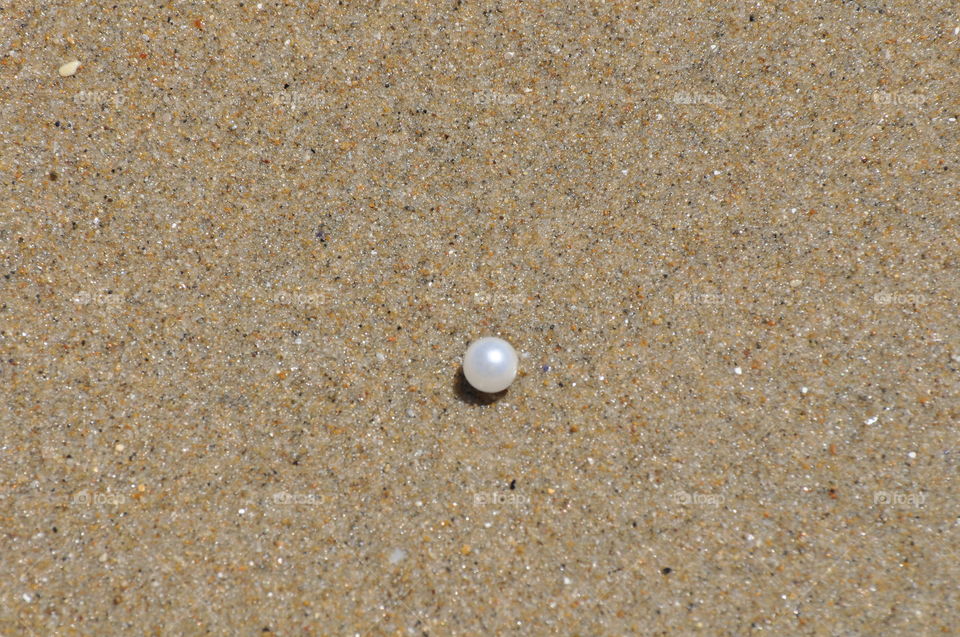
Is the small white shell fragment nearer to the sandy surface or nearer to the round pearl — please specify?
the sandy surface

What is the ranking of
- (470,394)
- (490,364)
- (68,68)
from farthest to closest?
(68,68) < (470,394) < (490,364)

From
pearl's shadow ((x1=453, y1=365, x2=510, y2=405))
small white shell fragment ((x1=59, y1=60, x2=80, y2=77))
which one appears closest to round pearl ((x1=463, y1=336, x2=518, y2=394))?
pearl's shadow ((x1=453, y1=365, x2=510, y2=405))

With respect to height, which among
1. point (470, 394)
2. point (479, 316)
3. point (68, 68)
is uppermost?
point (68, 68)

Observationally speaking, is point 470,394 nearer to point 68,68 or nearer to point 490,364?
point 490,364

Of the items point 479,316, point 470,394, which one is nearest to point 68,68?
point 479,316

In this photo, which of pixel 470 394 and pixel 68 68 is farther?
pixel 68 68

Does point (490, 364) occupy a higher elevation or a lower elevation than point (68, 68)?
lower

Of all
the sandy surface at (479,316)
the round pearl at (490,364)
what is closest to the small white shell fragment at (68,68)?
the sandy surface at (479,316)
